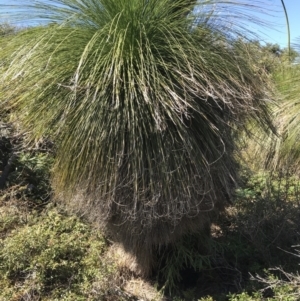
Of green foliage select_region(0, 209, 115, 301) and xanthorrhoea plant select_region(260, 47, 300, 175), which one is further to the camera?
xanthorrhoea plant select_region(260, 47, 300, 175)

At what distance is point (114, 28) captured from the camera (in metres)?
1.90

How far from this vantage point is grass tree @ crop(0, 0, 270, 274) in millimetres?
1886

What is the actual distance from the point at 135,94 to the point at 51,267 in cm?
154

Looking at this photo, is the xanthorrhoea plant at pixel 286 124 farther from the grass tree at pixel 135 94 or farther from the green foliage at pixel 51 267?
the green foliage at pixel 51 267

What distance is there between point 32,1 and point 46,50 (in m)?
0.31

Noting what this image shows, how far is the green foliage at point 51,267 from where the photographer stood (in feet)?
8.73

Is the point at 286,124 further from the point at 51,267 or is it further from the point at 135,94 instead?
the point at 51,267

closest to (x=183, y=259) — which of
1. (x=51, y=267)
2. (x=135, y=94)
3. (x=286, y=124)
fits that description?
(x=51, y=267)

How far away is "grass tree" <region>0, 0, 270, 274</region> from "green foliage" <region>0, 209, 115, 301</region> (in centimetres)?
76

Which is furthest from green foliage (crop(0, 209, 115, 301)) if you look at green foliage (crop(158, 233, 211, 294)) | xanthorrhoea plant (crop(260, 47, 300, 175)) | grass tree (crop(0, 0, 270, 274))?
xanthorrhoea plant (crop(260, 47, 300, 175))

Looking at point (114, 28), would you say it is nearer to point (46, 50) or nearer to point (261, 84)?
point (46, 50)

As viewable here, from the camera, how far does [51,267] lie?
2.78 metres

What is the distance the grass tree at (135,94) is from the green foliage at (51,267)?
76 centimetres

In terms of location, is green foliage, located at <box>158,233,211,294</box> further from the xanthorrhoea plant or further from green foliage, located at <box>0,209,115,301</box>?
the xanthorrhoea plant
